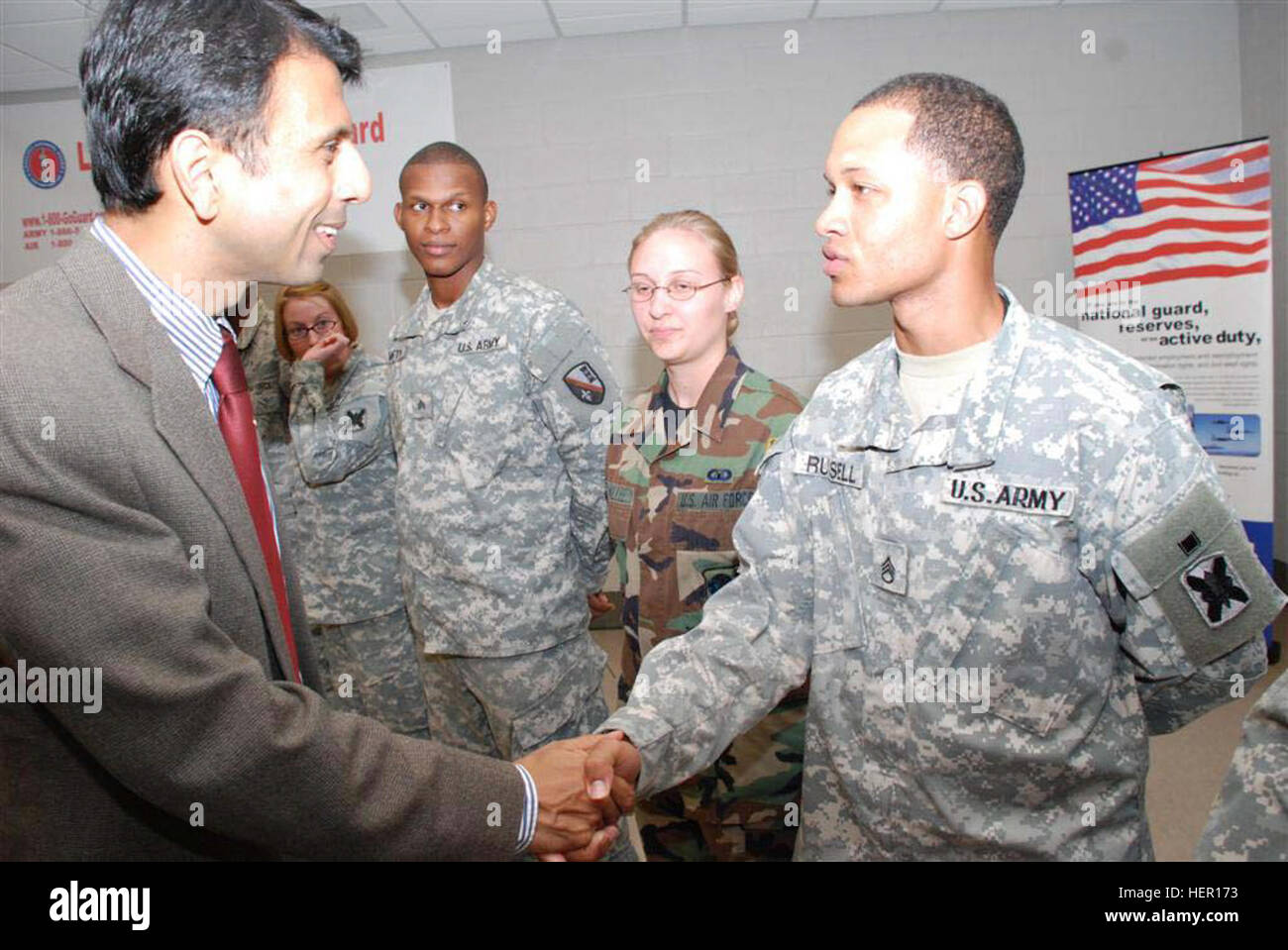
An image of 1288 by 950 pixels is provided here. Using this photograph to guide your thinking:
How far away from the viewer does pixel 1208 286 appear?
3715 millimetres

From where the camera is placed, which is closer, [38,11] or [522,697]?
[522,697]

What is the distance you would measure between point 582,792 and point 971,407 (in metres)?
Result: 0.83

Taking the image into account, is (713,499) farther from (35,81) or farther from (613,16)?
(35,81)

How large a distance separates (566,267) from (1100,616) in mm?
3741

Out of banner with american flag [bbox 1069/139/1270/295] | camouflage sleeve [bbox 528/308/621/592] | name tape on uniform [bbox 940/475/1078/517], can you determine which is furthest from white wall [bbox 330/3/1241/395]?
name tape on uniform [bbox 940/475/1078/517]

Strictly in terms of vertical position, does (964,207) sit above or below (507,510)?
above

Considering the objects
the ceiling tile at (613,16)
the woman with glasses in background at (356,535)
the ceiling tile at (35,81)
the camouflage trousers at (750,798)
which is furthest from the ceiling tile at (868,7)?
the ceiling tile at (35,81)

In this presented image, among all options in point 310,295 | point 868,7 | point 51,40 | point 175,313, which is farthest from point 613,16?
point 175,313

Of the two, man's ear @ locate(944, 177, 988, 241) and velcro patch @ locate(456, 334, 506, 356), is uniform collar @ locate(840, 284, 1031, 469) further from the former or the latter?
velcro patch @ locate(456, 334, 506, 356)

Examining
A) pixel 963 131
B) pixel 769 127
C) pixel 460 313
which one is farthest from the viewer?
pixel 769 127

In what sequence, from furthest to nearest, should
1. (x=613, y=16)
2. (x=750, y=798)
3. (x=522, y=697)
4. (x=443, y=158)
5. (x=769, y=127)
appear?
(x=769, y=127), (x=613, y=16), (x=443, y=158), (x=522, y=697), (x=750, y=798)

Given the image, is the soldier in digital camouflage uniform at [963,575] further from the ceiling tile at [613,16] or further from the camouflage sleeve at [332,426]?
the ceiling tile at [613,16]

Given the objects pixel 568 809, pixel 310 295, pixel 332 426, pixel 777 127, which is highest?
pixel 777 127

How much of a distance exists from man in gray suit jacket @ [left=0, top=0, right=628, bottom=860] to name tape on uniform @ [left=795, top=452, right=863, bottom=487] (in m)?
0.66
